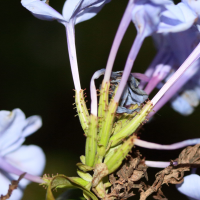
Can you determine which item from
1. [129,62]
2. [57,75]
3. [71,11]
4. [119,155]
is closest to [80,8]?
[71,11]

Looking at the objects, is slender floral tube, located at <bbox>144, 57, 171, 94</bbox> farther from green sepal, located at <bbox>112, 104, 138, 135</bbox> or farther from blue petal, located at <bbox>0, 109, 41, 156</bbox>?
blue petal, located at <bbox>0, 109, 41, 156</bbox>

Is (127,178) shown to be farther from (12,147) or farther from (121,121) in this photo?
(12,147)

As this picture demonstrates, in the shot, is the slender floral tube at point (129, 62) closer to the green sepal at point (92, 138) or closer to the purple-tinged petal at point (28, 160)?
the green sepal at point (92, 138)

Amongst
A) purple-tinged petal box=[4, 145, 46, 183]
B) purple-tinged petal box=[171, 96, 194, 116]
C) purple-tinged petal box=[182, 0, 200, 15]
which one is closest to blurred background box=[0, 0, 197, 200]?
purple-tinged petal box=[171, 96, 194, 116]

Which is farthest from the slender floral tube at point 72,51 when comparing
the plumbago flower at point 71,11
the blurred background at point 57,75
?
the blurred background at point 57,75

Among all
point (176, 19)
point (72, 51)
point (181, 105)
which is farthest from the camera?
point (181, 105)
